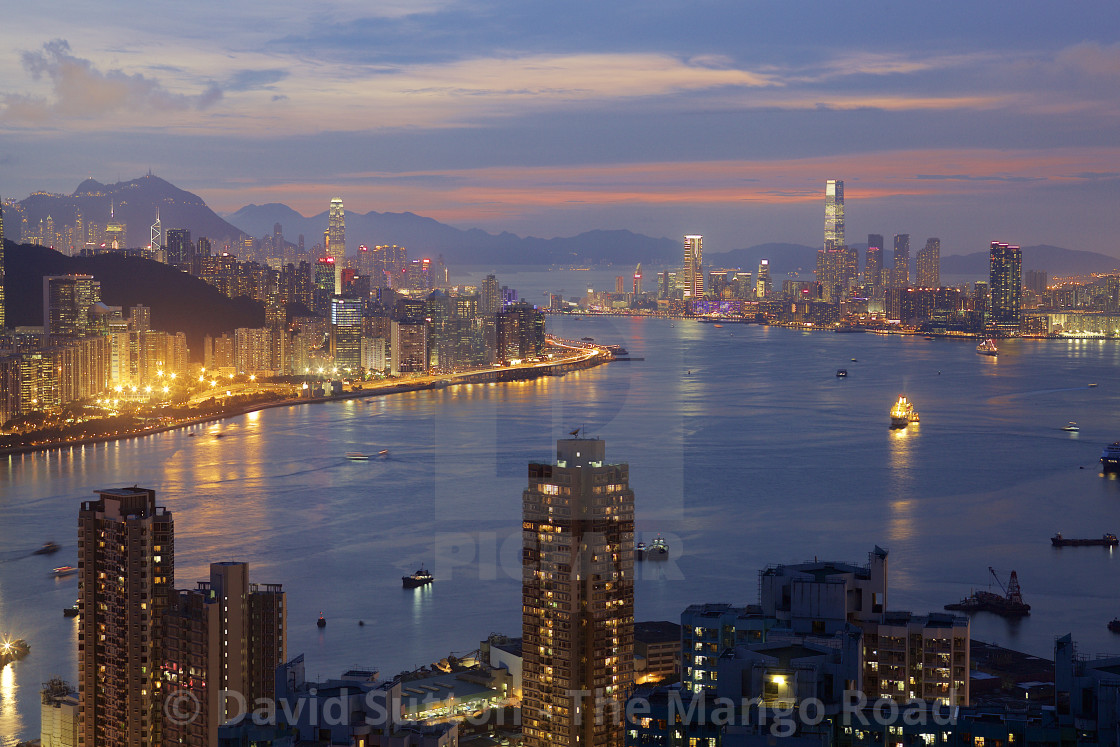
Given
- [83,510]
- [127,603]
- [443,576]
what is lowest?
[443,576]

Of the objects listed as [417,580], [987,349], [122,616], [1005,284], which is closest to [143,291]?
[987,349]

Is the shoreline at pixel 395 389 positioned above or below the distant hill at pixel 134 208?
below

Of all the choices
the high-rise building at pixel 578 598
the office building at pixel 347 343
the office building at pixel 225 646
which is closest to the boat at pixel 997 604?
the high-rise building at pixel 578 598

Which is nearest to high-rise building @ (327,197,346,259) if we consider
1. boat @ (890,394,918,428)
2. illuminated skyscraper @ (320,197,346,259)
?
illuminated skyscraper @ (320,197,346,259)

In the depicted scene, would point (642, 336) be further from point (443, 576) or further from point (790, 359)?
point (443, 576)

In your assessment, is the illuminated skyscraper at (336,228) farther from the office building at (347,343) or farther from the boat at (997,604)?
the boat at (997,604)

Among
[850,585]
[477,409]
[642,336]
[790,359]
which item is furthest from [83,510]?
[642,336]
